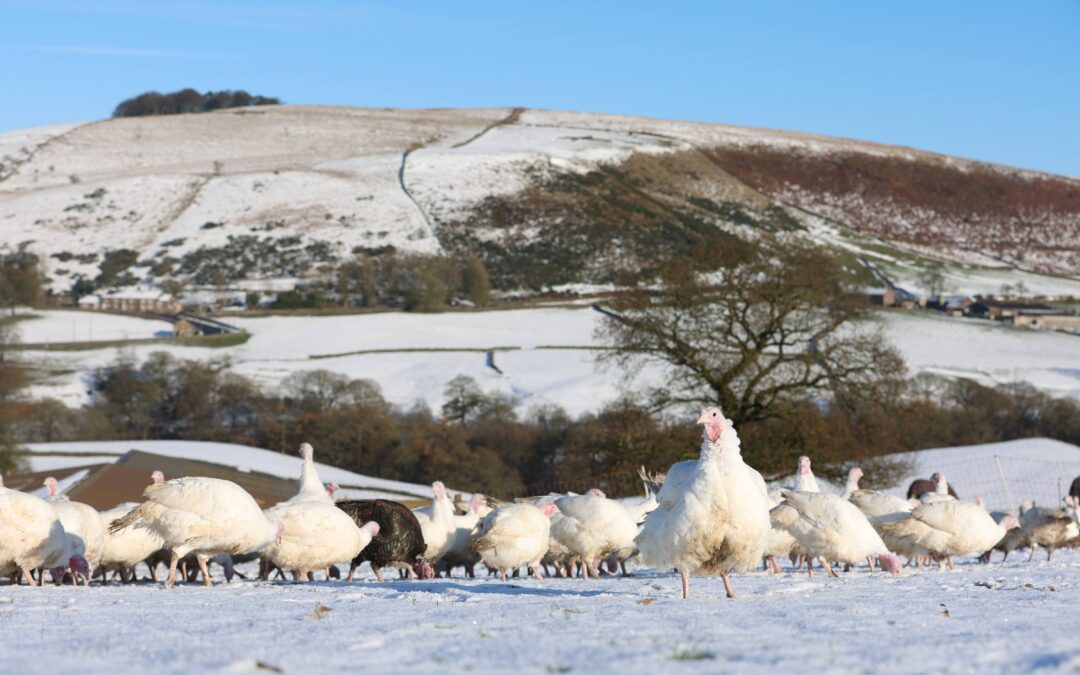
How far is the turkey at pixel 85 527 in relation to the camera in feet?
50.7

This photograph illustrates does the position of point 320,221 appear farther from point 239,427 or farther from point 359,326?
point 239,427

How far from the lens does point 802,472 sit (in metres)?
18.6

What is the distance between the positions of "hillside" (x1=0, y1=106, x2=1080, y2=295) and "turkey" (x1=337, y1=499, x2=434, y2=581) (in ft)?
212

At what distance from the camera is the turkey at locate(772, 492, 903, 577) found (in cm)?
1550

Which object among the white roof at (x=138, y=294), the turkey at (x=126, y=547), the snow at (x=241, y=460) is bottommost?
the snow at (x=241, y=460)

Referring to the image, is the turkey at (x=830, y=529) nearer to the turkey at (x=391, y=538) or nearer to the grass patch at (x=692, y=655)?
the turkey at (x=391, y=538)

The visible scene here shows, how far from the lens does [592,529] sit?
58.8 feet

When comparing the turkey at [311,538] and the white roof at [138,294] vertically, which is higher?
the white roof at [138,294]

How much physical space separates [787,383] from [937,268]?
75527 mm

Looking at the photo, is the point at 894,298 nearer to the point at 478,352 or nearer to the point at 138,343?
the point at 478,352

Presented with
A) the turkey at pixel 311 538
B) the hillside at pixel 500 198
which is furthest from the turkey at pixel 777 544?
the hillside at pixel 500 198

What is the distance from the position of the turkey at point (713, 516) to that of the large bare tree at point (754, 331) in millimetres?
26262

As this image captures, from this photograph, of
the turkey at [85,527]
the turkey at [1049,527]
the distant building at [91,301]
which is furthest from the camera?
the distant building at [91,301]

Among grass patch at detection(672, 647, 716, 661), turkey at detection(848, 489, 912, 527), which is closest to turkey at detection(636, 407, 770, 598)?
grass patch at detection(672, 647, 716, 661)
